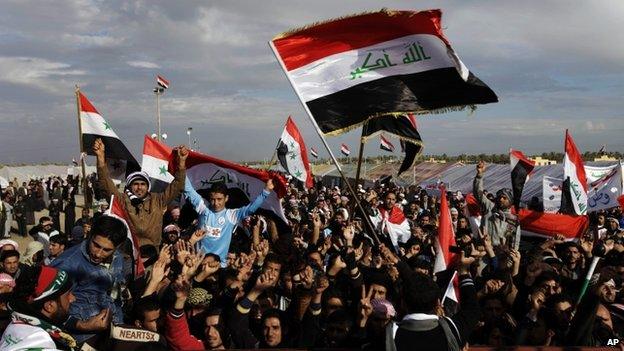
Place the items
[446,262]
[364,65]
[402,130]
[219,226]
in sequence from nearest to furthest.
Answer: [446,262] → [364,65] → [402,130] → [219,226]

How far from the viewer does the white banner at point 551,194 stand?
36.3 ft

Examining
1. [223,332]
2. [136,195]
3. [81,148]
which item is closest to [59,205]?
[81,148]

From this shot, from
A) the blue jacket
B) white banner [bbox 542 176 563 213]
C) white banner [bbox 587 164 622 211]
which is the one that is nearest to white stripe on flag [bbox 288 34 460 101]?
the blue jacket

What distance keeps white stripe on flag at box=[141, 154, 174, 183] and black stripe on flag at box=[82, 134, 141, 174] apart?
3.37ft

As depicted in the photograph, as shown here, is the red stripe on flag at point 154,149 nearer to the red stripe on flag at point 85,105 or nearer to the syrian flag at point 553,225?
the red stripe on flag at point 85,105

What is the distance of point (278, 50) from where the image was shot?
5.58m

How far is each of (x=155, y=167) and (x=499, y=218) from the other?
5.46 m

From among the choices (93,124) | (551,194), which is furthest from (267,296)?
(551,194)

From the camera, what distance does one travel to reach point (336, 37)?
5648 millimetres

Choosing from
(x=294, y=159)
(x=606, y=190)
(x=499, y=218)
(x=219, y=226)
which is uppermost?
(x=219, y=226)

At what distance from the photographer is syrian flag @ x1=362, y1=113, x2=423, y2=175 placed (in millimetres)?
5855

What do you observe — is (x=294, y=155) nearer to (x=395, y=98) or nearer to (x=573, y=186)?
(x=573, y=186)

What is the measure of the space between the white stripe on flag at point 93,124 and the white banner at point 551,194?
807cm

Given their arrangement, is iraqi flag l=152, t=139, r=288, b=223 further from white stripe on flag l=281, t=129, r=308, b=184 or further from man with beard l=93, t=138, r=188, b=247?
white stripe on flag l=281, t=129, r=308, b=184
